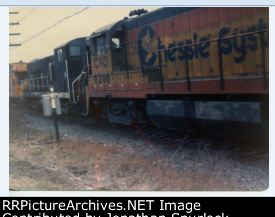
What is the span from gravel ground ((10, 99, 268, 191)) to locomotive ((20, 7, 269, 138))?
26 centimetres

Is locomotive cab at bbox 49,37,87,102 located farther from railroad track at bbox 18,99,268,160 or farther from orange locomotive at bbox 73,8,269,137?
railroad track at bbox 18,99,268,160

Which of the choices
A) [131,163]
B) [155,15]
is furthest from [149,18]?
[131,163]

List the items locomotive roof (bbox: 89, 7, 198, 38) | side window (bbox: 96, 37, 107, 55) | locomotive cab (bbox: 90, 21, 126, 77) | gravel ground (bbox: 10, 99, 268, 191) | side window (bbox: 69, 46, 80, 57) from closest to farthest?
gravel ground (bbox: 10, 99, 268, 191), locomotive roof (bbox: 89, 7, 198, 38), locomotive cab (bbox: 90, 21, 126, 77), side window (bbox: 96, 37, 107, 55), side window (bbox: 69, 46, 80, 57)

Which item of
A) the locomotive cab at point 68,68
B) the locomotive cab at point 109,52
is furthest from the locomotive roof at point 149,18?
the locomotive cab at point 68,68

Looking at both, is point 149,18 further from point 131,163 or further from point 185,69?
point 131,163

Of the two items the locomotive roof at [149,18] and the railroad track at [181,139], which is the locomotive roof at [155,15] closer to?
the locomotive roof at [149,18]

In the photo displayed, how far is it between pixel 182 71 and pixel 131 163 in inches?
53.1

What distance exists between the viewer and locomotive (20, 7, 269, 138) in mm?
3580

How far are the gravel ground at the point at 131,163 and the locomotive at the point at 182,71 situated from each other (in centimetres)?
26

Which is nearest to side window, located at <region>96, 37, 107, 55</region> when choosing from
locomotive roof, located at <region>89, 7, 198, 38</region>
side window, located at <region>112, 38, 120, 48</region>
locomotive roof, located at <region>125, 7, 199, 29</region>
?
side window, located at <region>112, 38, 120, 48</region>

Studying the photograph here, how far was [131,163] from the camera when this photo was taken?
3.65m

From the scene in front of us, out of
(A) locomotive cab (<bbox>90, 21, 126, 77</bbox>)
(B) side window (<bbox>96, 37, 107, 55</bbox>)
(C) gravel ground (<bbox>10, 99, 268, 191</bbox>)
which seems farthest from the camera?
(B) side window (<bbox>96, 37, 107, 55</bbox>)

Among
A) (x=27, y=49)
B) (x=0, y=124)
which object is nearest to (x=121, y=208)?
(x=0, y=124)

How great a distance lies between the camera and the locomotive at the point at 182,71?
358 centimetres
